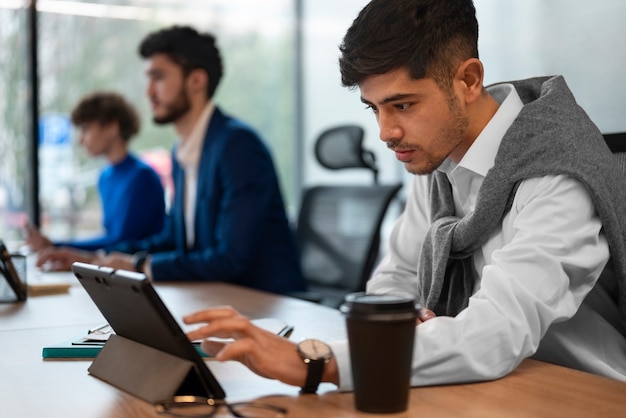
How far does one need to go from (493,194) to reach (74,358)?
28.2 inches

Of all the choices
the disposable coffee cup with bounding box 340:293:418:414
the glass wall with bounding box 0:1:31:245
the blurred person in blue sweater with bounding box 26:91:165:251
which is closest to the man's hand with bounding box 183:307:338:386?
the disposable coffee cup with bounding box 340:293:418:414

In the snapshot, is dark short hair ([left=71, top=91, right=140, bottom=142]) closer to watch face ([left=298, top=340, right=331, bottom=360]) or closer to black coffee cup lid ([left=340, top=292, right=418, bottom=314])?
watch face ([left=298, top=340, right=331, bottom=360])

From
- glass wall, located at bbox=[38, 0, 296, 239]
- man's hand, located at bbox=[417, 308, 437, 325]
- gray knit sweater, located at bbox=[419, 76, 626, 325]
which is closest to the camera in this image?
gray knit sweater, located at bbox=[419, 76, 626, 325]

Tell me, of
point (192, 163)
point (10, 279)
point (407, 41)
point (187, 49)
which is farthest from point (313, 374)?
point (187, 49)

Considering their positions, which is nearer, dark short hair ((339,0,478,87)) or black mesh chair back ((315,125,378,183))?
dark short hair ((339,0,478,87))

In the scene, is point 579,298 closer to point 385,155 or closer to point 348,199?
point 348,199

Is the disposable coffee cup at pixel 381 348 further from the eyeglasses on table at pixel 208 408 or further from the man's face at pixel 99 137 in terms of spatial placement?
the man's face at pixel 99 137

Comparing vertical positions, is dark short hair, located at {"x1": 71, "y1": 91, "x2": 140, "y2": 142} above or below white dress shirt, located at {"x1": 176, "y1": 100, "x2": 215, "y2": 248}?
above

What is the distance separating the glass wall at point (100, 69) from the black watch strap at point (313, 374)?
11.9 ft

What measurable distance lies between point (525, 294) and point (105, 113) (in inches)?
127

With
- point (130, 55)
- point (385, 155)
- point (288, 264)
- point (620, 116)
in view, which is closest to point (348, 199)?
point (288, 264)

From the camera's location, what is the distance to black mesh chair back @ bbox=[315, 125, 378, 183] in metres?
2.69

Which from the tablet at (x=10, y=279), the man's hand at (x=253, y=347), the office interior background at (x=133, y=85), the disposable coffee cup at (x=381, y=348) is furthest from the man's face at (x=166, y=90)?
the disposable coffee cup at (x=381, y=348)

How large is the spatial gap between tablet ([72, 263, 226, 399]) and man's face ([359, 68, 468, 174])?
52cm
